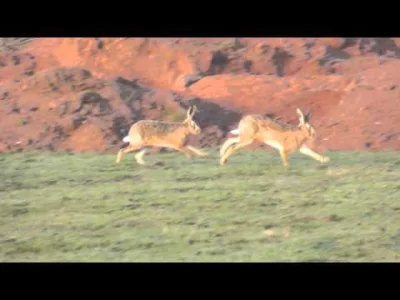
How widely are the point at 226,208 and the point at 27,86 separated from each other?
617 cm

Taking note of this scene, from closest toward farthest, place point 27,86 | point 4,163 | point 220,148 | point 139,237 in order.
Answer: point 139,237
point 4,163
point 220,148
point 27,86

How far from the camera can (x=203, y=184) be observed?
10852mm

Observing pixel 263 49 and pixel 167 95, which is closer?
pixel 167 95

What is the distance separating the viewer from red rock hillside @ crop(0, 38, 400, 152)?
13.7 meters

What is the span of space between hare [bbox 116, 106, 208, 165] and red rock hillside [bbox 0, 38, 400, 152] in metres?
0.93

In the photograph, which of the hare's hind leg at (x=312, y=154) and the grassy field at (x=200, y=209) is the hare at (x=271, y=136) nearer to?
the hare's hind leg at (x=312, y=154)

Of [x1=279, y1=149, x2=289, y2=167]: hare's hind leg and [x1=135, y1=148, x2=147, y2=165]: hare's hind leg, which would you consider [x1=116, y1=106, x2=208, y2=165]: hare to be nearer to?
[x1=135, y1=148, x2=147, y2=165]: hare's hind leg

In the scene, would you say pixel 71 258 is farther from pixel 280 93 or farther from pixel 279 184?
pixel 280 93

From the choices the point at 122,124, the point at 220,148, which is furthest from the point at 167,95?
the point at 220,148

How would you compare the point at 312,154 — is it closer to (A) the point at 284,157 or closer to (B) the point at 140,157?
(A) the point at 284,157

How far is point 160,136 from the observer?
1248cm

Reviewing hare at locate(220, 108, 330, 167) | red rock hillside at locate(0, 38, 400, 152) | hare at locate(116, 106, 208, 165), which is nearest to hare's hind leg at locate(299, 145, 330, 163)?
hare at locate(220, 108, 330, 167)

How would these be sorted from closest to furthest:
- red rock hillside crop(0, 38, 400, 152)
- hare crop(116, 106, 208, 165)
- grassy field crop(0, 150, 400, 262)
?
grassy field crop(0, 150, 400, 262), hare crop(116, 106, 208, 165), red rock hillside crop(0, 38, 400, 152)

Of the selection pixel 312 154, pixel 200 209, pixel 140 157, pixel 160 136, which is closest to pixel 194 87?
pixel 160 136
